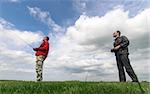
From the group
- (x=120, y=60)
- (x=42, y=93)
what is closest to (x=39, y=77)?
(x=120, y=60)

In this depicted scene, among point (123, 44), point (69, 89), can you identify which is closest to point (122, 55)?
point (123, 44)

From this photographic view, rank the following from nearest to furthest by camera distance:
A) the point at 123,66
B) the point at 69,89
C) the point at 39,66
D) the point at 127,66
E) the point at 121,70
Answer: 1. the point at 69,89
2. the point at 127,66
3. the point at 121,70
4. the point at 123,66
5. the point at 39,66

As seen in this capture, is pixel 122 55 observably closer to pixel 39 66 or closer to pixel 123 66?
pixel 123 66

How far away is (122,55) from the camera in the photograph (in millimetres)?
14109

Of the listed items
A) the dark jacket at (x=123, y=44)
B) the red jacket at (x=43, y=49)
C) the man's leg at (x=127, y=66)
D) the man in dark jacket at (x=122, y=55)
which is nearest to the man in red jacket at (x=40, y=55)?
the red jacket at (x=43, y=49)

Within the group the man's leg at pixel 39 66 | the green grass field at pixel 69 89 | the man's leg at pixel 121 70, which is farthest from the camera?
the man's leg at pixel 39 66

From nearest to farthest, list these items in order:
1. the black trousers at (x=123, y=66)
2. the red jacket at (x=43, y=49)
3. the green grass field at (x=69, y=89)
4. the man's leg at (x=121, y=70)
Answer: the green grass field at (x=69, y=89), the black trousers at (x=123, y=66), the man's leg at (x=121, y=70), the red jacket at (x=43, y=49)

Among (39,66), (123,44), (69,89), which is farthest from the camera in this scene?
(39,66)

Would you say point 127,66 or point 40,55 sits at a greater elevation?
point 40,55

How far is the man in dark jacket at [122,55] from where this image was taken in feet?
45.9

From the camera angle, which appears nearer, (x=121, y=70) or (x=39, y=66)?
(x=121, y=70)

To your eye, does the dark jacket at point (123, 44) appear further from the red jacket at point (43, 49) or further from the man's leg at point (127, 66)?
the red jacket at point (43, 49)

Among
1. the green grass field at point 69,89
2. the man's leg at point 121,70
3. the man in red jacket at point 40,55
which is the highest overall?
the man in red jacket at point 40,55

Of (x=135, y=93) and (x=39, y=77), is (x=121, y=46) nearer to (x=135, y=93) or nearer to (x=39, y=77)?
(x=39, y=77)
